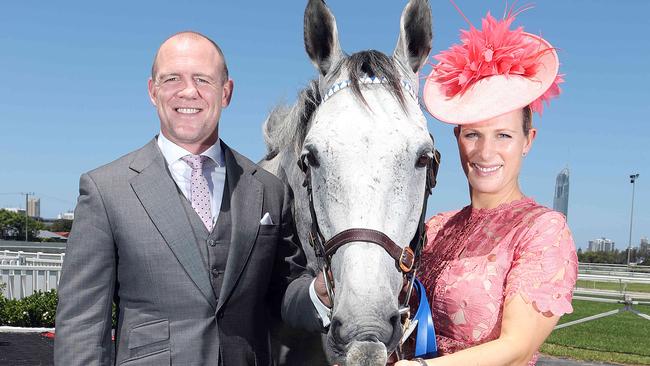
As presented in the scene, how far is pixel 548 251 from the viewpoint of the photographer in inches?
91.8

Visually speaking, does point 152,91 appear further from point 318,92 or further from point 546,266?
point 546,266

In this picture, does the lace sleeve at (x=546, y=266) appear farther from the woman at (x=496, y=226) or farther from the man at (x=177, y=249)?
the man at (x=177, y=249)

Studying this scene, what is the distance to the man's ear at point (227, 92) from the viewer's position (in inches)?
107

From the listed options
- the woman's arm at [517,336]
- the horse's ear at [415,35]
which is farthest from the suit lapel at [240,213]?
the woman's arm at [517,336]

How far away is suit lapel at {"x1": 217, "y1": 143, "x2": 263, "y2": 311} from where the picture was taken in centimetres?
246

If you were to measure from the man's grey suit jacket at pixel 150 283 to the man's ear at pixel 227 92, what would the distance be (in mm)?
394

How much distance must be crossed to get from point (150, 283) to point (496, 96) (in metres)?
1.67

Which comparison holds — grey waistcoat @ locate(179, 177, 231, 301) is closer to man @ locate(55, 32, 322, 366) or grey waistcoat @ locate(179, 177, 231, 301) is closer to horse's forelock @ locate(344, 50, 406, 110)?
man @ locate(55, 32, 322, 366)

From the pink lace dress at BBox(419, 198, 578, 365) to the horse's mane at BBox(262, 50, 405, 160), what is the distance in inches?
28.2

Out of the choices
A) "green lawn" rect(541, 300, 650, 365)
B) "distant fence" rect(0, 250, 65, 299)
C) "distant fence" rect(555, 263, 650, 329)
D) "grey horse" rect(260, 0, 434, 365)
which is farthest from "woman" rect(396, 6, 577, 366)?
"distant fence" rect(0, 250, 65, 299)

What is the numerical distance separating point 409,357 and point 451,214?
0.86 meters

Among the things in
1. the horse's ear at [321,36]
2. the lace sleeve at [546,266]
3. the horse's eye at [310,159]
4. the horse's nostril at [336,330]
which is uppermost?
the horse's ear at [321,36]

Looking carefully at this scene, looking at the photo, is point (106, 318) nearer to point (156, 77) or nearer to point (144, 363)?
point (144, 363)

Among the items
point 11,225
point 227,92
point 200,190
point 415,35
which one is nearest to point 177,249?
point 200,190
